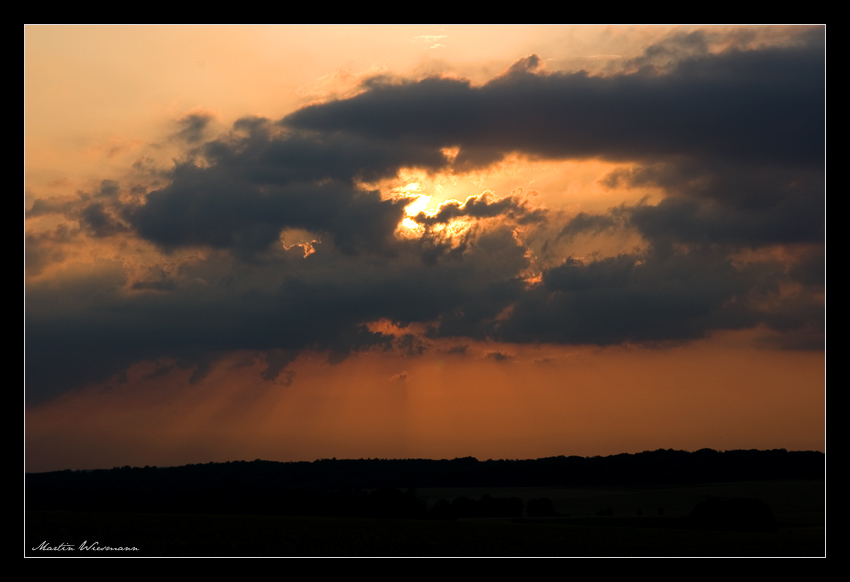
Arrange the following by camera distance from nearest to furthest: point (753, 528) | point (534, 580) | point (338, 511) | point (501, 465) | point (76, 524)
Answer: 1. point (534, 580)
2. point (76, 524)
3. point (753, 528)
4. point (338, 511)
5. point (501, 465)

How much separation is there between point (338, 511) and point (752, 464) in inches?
2296

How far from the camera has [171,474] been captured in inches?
3519
